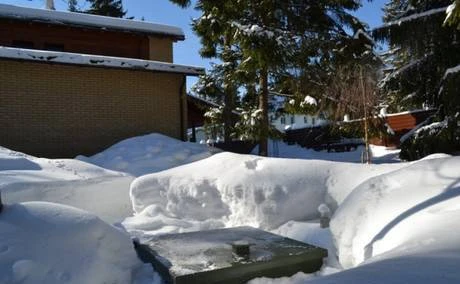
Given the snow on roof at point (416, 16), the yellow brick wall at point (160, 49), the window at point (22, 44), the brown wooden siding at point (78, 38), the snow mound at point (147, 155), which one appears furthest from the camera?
the yellow brick wall at point (160, 49)

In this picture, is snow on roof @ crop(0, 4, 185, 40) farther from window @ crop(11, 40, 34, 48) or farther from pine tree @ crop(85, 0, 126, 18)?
pine tree @ crop(85, 0, 126, 18)

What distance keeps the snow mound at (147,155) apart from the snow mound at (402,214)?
17.6 feet

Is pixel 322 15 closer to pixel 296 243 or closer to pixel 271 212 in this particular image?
pixel 271 212

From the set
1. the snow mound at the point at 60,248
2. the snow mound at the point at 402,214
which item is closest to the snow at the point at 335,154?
the snow mound at the point at 402,214

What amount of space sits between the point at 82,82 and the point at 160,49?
344 centimetres

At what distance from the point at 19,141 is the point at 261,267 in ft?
26.1

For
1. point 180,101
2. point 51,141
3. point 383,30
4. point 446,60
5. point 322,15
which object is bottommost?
point 51,141

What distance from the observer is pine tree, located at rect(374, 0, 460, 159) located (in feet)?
34.8

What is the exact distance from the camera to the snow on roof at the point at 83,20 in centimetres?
1170

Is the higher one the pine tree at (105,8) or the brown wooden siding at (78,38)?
the pine tree at (105,8)

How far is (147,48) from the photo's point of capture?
44.4 feet

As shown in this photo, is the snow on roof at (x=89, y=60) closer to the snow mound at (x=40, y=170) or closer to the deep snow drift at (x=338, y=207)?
the snow mound at (x=40, y=170)

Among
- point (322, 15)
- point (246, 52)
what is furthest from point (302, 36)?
point (246, 52)

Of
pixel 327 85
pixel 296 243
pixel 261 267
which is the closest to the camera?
pixel 261 267
